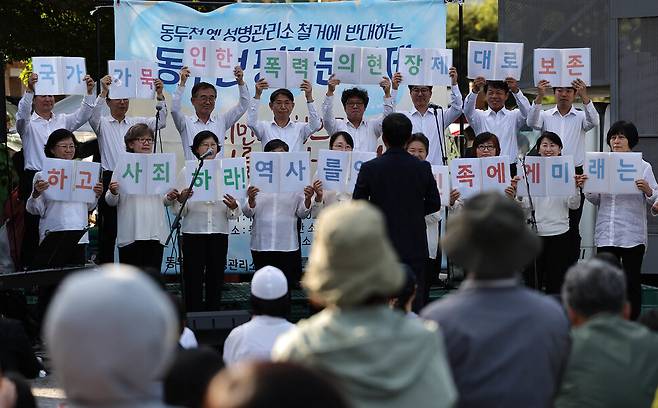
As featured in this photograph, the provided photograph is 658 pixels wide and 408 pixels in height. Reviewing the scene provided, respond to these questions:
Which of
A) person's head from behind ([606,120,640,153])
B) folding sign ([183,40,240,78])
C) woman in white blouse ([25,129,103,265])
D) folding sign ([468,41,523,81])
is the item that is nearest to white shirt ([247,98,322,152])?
folding sign ([183,40,240,78])

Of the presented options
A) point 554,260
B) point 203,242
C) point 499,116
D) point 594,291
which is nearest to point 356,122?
point 499,116

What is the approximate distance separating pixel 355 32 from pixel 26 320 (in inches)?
163

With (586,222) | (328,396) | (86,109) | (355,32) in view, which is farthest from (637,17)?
(328,396)

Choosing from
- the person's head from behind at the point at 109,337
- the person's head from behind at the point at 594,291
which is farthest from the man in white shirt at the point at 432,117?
the person's head from behind at the point at 109,337

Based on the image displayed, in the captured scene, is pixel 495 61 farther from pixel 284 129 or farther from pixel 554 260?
pixel 284 129

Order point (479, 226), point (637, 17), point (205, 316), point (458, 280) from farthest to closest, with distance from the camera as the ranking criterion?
point (637, 17), point (458, 280), point (205, 316), point (479, 226)

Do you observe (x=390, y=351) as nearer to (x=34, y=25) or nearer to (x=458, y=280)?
(x=458, y=280)

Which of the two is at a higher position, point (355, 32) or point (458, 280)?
point (355, 32)

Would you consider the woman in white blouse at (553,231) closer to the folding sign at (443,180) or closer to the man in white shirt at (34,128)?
the folding sign at (443,180)

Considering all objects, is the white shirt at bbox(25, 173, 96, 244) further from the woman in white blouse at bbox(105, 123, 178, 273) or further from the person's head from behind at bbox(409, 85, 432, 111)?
the person's head from behind at bbox(409, 85, 432, 111)

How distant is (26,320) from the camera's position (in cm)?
1012

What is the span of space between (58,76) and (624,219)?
480 centimetres

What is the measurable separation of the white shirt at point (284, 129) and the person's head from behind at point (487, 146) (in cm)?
144

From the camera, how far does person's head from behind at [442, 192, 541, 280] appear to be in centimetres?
356
